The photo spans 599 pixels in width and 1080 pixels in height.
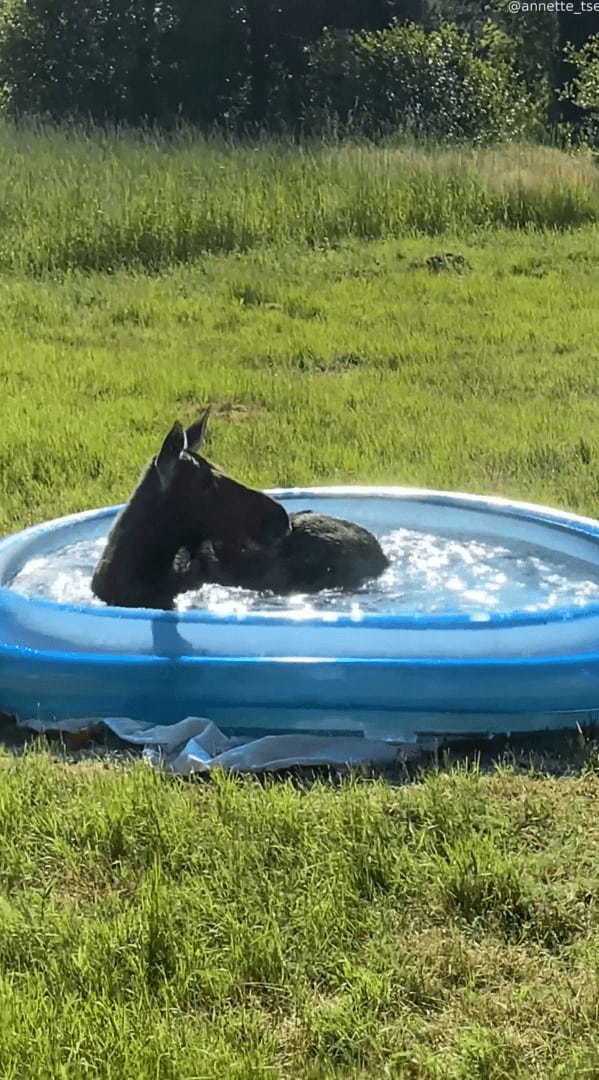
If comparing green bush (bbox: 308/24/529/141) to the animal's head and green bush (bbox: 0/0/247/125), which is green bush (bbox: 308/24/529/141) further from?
the animal's head

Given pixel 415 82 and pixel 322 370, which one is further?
pixel 415 82

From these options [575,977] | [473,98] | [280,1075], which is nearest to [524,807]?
[575,977]

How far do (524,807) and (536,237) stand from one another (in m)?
10.7

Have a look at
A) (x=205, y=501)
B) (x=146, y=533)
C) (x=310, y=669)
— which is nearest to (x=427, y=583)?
(x=205, y=501)

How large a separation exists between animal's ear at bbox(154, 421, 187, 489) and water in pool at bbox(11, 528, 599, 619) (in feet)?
1.91

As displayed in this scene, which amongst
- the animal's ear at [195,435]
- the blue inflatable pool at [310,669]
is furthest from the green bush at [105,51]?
the blue inflatable pool at [310,669]

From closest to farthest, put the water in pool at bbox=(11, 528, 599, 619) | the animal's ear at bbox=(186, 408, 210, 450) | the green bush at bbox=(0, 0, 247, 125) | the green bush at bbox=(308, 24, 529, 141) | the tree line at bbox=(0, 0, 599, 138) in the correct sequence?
1. the animal's ear at bbox=(186, 408, 210, 450)
2. the water in pool at bbox=(11, 528, 599, 619)
3. the green bush at bbox=(308, 24, 529, 141)
4. the tree line at bbox=(0, 0, 599, 138)
5. the green bush at bbox=(0, 0, 247, 125)

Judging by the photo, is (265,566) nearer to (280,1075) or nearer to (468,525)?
(468,525)

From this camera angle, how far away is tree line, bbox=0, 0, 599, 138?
25.2 m

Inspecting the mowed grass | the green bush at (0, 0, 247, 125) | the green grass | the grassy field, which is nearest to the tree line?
the green bush at (0, 0, 247, 125)

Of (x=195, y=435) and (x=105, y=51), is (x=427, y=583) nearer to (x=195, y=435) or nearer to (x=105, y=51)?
(x=195, y=435)

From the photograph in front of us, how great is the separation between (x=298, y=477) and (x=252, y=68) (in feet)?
72.1

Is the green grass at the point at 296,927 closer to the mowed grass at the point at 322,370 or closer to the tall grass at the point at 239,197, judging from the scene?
the mowed grass at the point at 322,370

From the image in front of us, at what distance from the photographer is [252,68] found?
A: 1067 inches
